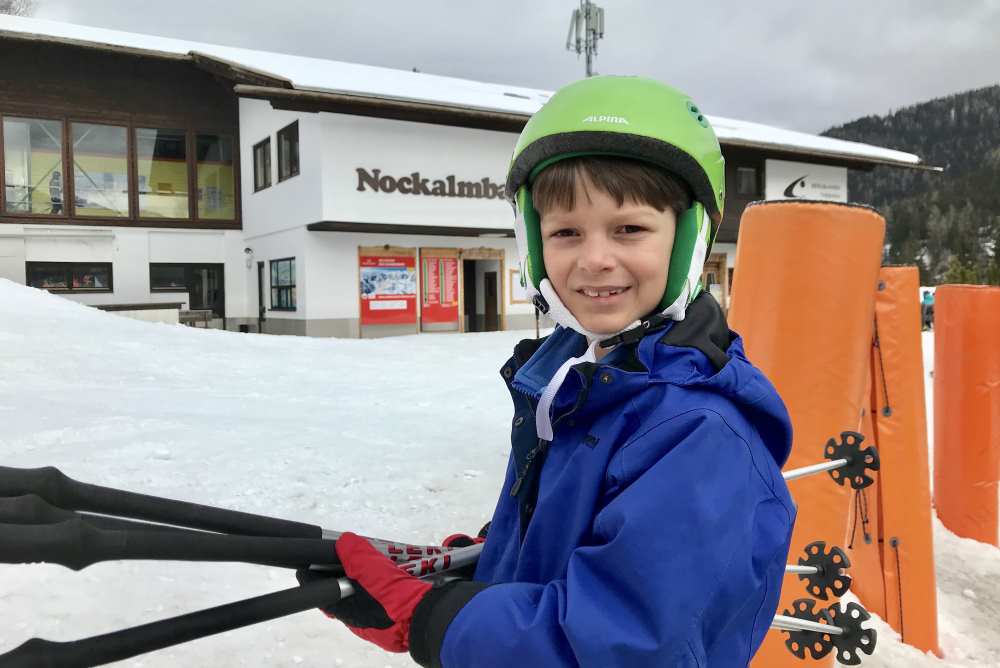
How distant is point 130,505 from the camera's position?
1.41 metres

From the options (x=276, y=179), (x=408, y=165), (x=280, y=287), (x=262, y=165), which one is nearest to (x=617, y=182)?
(x=408, y=165)

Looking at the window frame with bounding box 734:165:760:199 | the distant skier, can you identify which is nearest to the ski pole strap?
the window frame with bounding box 734:165:760:199

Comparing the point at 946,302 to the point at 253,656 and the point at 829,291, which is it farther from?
the point at 253,656

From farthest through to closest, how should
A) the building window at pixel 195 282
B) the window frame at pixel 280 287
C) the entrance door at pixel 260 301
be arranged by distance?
the building window at pixel 195 282 < the entrance door at pixel 260 301 < the window frame at pixel 280 287

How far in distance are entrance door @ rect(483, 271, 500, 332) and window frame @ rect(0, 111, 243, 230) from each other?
866cm

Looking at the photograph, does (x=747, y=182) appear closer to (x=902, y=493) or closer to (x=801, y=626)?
(x=902, y=493)

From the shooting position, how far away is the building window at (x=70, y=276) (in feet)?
66.1

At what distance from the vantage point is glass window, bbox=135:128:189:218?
2155 centimetres

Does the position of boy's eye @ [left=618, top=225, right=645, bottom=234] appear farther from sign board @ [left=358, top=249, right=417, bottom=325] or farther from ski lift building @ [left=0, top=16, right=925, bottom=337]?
sign board @ [left=358, top=249, right=417, bottom=325]

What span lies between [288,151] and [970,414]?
1882cm

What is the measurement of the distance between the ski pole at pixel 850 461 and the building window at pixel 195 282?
22.3m

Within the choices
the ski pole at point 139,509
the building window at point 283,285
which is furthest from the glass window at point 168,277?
the ski pole at point 139,509

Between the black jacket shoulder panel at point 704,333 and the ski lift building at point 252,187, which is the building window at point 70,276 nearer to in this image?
the ski lift building at point 252,187

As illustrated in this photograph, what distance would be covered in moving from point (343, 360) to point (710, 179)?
37.3 feet
